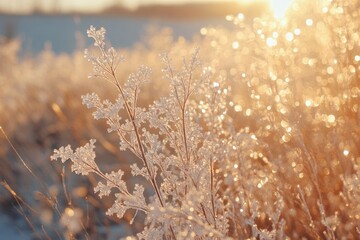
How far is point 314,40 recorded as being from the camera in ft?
11.1

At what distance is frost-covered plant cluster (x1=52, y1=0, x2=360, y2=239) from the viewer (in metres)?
1.61

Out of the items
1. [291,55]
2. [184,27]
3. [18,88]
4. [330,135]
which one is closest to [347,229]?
[330,135]

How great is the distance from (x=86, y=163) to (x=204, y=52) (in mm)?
5041

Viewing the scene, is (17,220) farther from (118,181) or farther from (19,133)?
(118,181)

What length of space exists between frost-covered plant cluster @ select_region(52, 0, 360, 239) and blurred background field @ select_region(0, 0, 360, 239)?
1 cm

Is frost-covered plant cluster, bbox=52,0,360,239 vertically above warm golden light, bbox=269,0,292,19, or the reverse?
warm golden light, bbox=269,0,292,19

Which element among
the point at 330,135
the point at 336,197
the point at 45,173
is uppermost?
the point at 45,173

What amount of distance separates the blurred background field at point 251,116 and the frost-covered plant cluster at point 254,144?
12 millimetres

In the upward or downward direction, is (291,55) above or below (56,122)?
below

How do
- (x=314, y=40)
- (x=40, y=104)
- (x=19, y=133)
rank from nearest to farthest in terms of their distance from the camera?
(x=314, y=40)
(x=19, y=133)
(x=40, y=104)

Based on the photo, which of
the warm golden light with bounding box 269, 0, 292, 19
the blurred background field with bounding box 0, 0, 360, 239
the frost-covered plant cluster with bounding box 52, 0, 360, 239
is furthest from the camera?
the warm golden light with bounding box 269, 0, 292, 19

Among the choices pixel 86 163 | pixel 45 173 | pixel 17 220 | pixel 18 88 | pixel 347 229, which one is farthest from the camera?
pixel 18 88

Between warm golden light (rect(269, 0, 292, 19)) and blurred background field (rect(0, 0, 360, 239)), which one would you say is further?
warm golden light (rect(269, 0, 292, 19))

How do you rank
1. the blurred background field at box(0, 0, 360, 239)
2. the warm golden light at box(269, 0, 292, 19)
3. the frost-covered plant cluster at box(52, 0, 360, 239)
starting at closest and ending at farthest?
the frost-covered plant cluster at box(52, 0, 360, 239) < the blurred background field at box(0, 0, 360, 239) < the warm golden light at box(269, 0, 292, 19)
